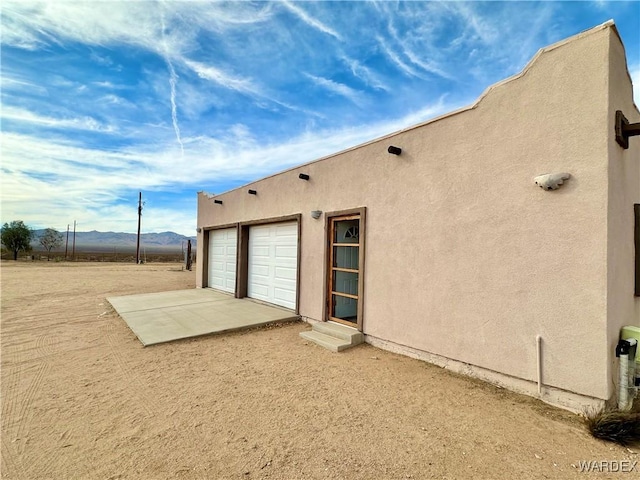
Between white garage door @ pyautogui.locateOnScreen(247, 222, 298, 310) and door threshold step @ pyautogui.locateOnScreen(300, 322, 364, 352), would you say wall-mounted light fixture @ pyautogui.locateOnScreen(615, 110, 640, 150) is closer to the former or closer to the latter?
door threshold step @ pyautogui.locateOnScreen(300, 322, 364, 352)

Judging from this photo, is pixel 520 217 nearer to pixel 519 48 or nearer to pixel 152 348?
pixel 519 48

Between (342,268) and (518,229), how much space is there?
347 centimetres

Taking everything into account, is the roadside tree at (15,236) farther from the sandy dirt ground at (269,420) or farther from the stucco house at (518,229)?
the stucco house at (518,229)

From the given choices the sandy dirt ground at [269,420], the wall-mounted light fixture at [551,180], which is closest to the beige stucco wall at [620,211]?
the wall-mounted light fixture at [551,180]

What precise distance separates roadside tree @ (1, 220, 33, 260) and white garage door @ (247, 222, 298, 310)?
135ft

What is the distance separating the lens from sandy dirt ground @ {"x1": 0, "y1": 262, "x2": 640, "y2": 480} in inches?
91.4

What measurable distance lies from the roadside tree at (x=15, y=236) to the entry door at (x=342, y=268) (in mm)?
44935

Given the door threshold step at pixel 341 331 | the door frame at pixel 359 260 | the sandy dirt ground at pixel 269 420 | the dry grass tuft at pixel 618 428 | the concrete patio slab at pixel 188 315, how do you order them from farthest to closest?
the concrete patio slab at pixel 188 315
the door frame at pixel 359 260
the door threshold step at pixel 341 331
the dry grass tuft at pixel 618 428
the sandy dirt ground at pixel 269 420

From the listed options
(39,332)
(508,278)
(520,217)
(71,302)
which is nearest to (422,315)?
(508,278)

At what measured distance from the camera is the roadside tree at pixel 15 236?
3503cm

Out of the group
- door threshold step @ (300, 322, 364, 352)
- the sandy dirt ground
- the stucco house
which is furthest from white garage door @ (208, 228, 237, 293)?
the stucco house

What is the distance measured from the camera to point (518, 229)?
3.59m

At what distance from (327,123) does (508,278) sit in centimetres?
1020

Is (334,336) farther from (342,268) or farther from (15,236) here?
(15,236)
